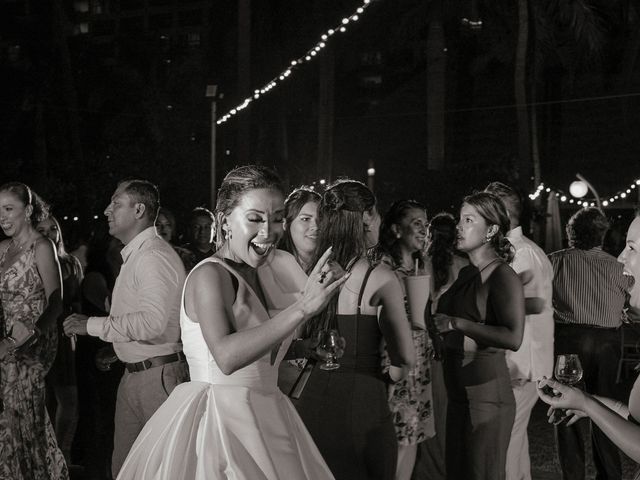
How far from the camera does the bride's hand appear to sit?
132 inches

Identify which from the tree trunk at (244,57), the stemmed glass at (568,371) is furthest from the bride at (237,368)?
the tree trunk at (244,57)

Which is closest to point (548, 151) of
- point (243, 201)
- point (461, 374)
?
point (461, 374)

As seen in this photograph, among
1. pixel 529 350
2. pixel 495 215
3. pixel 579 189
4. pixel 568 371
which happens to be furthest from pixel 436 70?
pixel 568 371

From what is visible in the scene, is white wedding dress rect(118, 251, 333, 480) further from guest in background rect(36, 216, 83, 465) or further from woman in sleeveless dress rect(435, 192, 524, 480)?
guest in background rect(36, 216, 83, 465)

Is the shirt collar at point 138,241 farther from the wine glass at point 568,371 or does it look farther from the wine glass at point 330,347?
the wine glass at point 568,371

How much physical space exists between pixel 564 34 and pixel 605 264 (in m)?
21.5

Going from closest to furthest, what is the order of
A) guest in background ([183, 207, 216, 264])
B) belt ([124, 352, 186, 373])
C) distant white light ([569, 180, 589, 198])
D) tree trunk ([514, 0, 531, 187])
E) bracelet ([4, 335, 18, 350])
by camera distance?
belt ([124, 352, 186, 373]) < bracelet ([4, 335, 18, 350]) < guest in background ([183, 207, 216, 264]) < distant white light ([569, 180, 589, 198]) < tree trunk ([514, 0, 531, 187])

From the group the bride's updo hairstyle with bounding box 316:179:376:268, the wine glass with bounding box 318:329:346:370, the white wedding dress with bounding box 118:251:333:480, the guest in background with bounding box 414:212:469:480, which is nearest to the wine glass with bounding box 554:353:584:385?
the white wedding dress with bounding box 118:251:333:480

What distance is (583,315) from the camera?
791 centimetres

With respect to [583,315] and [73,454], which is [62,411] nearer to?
[73,454]

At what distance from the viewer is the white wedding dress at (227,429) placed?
3.56 metres

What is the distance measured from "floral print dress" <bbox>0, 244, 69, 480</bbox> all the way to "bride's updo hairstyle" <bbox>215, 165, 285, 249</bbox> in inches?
117

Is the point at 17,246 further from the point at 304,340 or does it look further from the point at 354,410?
the point at 354,410

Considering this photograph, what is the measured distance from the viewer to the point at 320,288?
11.1 ft
